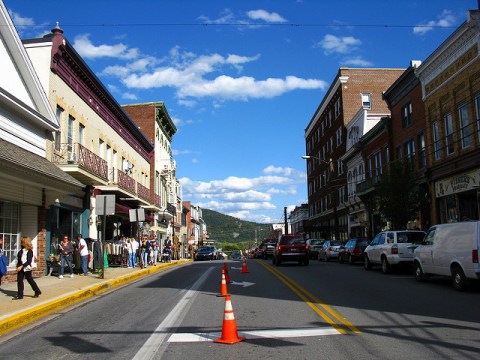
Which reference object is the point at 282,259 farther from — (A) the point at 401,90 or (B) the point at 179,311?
(B) the point at 179,311

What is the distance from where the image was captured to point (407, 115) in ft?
105

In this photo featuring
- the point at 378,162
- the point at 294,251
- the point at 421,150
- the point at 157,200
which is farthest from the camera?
the point at 157,200

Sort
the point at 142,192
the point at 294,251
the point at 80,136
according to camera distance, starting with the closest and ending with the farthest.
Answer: the point at 80,136
the point at 294,251
the point at 142,192

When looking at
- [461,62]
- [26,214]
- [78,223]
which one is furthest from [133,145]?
[461,62]

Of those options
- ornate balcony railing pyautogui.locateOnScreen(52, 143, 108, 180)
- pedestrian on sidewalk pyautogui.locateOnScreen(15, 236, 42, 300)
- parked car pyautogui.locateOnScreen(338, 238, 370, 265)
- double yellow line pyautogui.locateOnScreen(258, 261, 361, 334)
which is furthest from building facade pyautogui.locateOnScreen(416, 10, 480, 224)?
pedestrian on sidewalk pyautogui.locateOnScreen(15, 236, 42, 300)

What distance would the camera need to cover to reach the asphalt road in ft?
22.0

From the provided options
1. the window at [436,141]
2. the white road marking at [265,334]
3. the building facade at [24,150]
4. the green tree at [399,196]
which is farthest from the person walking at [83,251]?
the window at [436,141]

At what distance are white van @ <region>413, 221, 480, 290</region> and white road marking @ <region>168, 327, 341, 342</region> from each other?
268 inches

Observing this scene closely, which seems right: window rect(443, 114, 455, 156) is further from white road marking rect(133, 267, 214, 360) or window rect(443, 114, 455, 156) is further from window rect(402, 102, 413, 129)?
white road marking rect(133, 267, 214, 360)

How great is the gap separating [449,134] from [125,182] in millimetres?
18276

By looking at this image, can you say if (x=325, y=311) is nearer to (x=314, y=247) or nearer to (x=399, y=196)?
(x=399, y=196)

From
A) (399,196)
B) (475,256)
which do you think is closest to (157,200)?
(399,196)

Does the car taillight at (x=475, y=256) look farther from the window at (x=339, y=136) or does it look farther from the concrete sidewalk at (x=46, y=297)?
the window at (x=339, y=136)

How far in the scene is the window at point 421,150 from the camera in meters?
29.5
